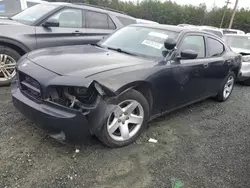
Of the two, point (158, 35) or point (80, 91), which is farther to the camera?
point (158, 35)

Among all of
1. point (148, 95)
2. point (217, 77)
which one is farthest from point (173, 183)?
point (217, 77)

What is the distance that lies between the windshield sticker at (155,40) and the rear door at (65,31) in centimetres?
225

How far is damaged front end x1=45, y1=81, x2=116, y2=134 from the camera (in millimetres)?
2658

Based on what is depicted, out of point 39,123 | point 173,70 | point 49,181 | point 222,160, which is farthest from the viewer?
point 173,70

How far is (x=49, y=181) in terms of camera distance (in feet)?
8.15

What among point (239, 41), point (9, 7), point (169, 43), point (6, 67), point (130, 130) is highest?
point (169, 43)

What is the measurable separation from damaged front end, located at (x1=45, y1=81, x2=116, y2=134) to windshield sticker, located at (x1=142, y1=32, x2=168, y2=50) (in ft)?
4.55

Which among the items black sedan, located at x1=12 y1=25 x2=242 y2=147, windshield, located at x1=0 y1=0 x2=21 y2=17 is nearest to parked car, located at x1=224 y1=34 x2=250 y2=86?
black sedan, located at x1=12 y1=25 x2=242 y2=147

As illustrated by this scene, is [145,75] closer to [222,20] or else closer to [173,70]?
[173,70]

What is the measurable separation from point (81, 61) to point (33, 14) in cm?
Answer: 308

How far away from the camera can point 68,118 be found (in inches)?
102

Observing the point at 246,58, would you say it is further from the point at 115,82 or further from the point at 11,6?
the point at 11,6

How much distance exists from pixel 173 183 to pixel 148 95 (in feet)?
3.89

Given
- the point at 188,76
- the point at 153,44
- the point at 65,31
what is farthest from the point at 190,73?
the point at 65,31
